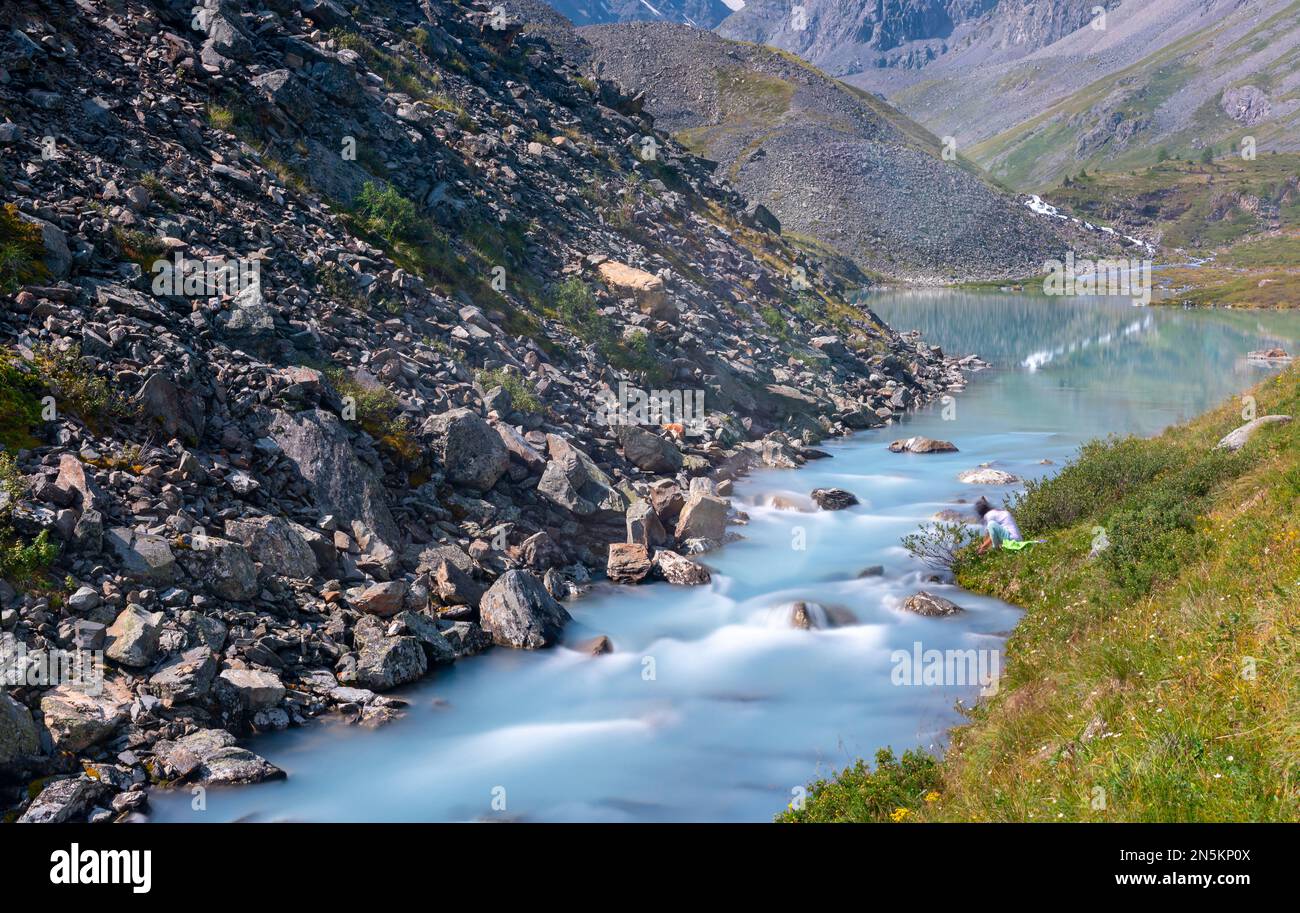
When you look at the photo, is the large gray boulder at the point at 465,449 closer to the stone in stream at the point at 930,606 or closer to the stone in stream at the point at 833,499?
the stone in stream at the point at 930,606

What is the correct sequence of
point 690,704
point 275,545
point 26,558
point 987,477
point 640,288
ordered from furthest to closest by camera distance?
point 640,288 → point 987,477 → point 690,704 → point 275,545 → point 26,558

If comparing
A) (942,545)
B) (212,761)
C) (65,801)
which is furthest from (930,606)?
(65,801)

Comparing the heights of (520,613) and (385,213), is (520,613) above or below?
below

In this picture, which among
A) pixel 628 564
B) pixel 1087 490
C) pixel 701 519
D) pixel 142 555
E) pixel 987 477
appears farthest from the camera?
pixel 987 477

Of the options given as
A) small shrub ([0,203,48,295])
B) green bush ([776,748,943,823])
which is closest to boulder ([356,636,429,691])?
green bush ([776,748,943,823])

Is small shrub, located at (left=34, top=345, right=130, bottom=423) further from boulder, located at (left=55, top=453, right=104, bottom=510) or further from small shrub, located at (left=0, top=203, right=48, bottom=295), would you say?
small shrub, located at (left=0, top=203, right=48, bottom=295)

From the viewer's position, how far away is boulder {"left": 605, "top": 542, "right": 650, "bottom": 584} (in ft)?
65.6

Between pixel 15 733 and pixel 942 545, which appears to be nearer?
pixel 15 733

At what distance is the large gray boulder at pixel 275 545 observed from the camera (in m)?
15.1

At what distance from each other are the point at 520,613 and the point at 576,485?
519 cm

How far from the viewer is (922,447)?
34000 millimetres

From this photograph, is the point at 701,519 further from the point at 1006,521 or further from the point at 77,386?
the point at 77,386

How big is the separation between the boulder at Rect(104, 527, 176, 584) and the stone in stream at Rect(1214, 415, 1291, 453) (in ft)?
66.6
